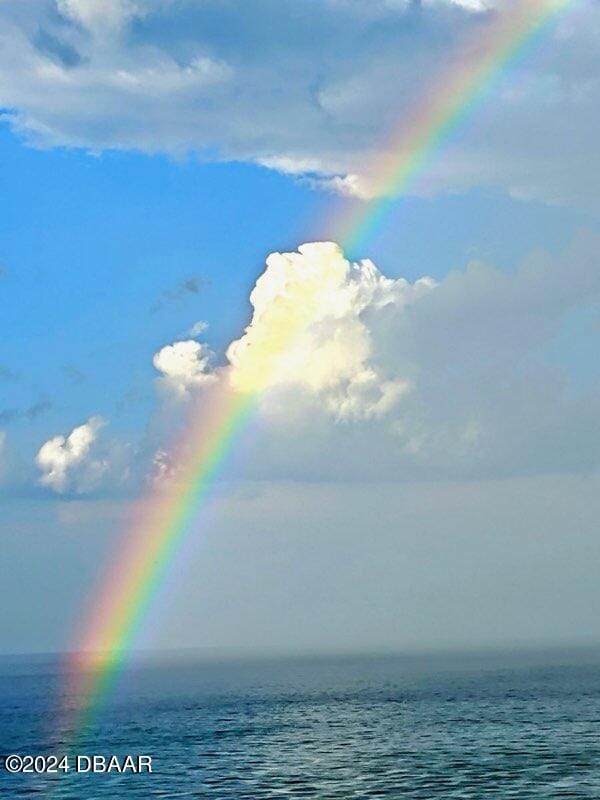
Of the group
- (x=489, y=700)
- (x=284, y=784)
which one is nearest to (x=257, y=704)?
(x=489, y=700)

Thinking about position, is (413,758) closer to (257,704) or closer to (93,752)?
(93,752)

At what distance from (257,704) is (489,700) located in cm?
4042

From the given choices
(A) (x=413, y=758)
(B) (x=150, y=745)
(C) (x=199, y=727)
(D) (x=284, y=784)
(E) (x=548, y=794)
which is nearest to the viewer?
(E) (x=548, y=794)

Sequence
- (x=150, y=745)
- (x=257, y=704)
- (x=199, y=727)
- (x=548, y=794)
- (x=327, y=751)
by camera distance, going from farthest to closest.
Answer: (x=257, y=704)
(x=199, y=727)
(x=150, y=745)
(x=327, y=751)
(x=548, y=794)

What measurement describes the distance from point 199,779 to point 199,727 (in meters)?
51.5

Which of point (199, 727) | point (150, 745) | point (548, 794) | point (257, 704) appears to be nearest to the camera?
point (548, 794)

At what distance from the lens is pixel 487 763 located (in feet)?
329

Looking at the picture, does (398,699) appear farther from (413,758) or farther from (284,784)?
(284,784)

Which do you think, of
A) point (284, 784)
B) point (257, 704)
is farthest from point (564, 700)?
point (284, 784)

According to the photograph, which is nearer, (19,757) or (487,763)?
(487,763)

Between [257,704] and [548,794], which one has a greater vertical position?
[257,704]

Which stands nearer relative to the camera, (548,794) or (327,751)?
(548,794)

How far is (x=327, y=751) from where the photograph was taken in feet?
377

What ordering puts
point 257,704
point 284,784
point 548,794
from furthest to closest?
point 257,704
point 284,784
point 548,794
